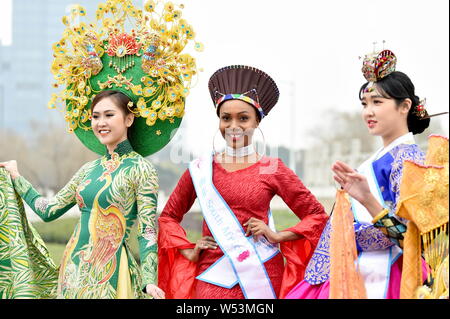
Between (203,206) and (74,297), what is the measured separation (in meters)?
0.97

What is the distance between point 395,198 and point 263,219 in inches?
34.2

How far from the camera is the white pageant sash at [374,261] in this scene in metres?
3.62

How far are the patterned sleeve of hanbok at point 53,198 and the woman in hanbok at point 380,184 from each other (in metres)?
1.57

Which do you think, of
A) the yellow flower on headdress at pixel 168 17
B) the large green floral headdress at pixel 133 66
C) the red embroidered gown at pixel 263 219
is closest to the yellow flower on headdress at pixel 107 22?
the large green floral headdress at pixel 133 66

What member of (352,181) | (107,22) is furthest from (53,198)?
(352,181)

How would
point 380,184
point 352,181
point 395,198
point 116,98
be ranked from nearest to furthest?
1. point 352,181
2. point 395,198
3. point 380,184
4. point 116,98

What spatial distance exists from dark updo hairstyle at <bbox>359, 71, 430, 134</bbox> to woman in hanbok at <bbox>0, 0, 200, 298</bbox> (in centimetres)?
130

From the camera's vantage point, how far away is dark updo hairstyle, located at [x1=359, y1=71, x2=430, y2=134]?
3857mm

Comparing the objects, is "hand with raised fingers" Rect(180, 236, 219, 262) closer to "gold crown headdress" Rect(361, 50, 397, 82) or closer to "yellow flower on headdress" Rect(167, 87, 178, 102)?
"yellow flower on headdress" Rect(167, 87, 178, 102)

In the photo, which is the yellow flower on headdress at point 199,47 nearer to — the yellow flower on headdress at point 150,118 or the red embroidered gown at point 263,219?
the yellow flower on headdress at point 150,118

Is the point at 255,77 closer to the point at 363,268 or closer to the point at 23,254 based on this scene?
the point at 363,268

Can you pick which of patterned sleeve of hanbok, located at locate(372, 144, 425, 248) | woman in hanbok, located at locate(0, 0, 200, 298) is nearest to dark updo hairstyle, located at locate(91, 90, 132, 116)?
woman in hanbok, located at locate(0, 0, 200, 298)

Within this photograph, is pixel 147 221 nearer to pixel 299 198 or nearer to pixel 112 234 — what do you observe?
pixel 112 234

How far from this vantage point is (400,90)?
3859 millimetres
